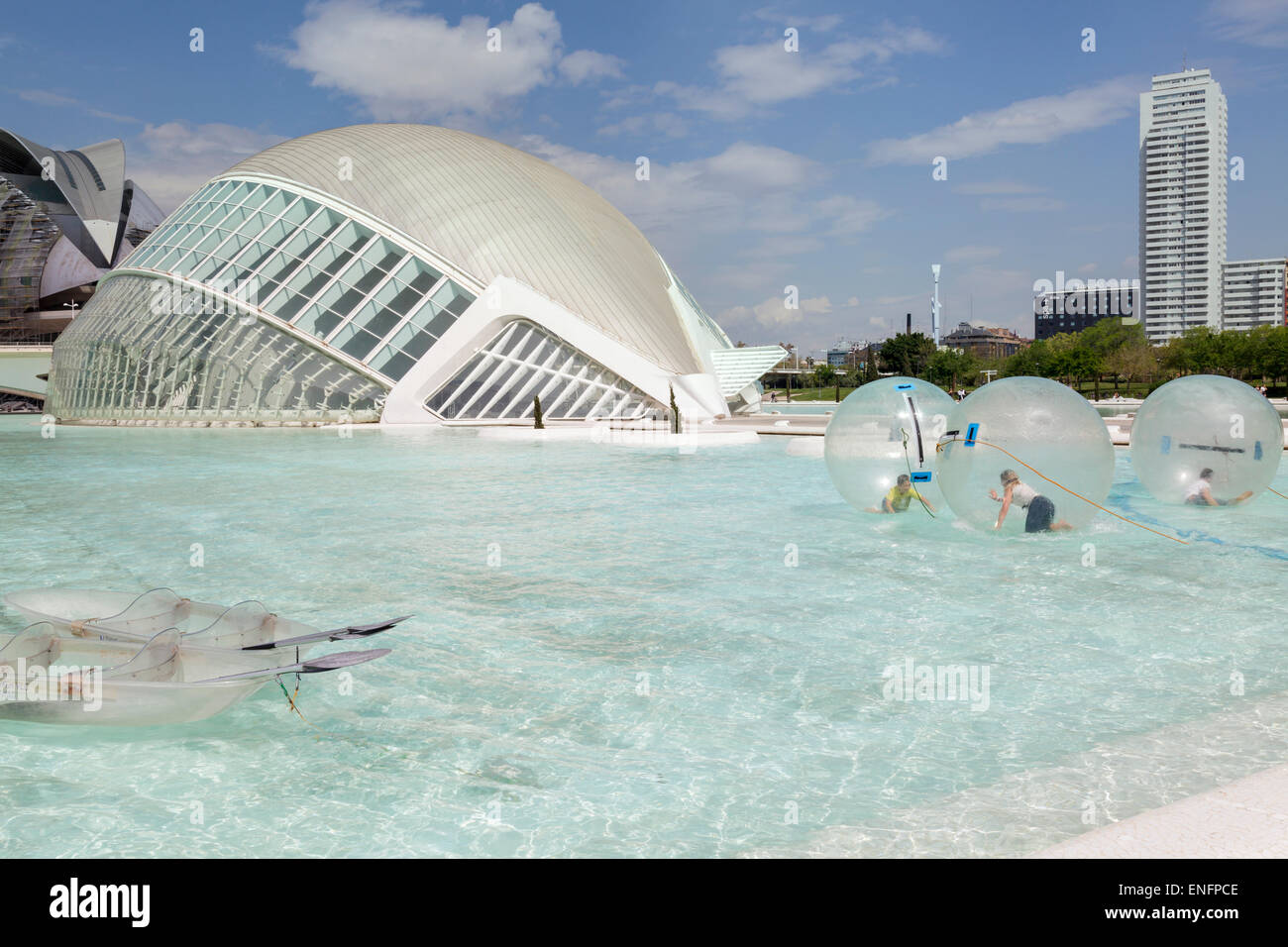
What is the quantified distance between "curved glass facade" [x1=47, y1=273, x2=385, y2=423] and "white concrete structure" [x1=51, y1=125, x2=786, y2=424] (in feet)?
0.25

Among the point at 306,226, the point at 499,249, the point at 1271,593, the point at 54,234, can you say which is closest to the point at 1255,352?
the point at 499,249

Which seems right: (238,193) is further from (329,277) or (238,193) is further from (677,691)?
(677,691)

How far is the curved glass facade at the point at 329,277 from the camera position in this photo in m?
35.6

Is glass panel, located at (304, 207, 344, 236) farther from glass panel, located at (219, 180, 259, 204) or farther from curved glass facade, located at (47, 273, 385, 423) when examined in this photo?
glass panel, located at (219, 180, 259, 204)

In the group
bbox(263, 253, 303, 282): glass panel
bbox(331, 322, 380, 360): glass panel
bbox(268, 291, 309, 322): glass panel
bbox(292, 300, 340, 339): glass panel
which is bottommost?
bbox(331, 322, 380, 360): glass panel

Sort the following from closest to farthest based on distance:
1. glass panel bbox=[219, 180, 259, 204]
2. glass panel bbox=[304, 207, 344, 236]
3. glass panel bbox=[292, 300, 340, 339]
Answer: glass panel bbox=[292, 300, 340, 339], glass panel bbox=[304, 207, 344, 236], glass panel bbox=[219, 180, 259, 204]

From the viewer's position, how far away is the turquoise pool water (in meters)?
4.55

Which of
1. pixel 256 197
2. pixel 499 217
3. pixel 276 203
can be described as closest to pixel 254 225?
pixel 276 203

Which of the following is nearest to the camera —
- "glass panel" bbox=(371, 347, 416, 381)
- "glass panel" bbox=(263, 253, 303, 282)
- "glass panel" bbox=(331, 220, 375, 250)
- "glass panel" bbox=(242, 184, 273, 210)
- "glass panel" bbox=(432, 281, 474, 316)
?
"glass panel" bbox=(371, 347, 416, 381)

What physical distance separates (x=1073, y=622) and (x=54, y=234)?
90.8 meters

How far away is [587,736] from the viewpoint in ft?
18.4

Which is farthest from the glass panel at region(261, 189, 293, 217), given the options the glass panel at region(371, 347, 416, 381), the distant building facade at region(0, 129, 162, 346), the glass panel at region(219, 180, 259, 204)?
the distant building facade at region(0, 129, 162, 346)

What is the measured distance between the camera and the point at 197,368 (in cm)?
3762

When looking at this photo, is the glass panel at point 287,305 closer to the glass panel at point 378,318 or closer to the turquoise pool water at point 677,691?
the glass panel at point 378,318
